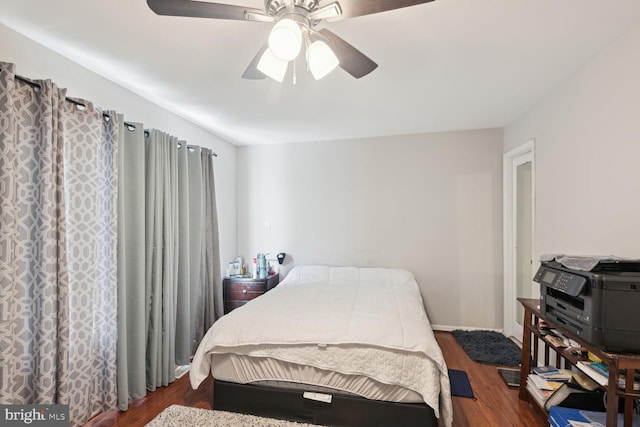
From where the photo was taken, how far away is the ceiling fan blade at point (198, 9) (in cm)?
112

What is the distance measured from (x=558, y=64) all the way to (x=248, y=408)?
3283 mm

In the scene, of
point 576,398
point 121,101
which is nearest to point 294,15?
point 121,101

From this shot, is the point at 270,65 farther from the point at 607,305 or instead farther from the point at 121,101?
the point at 607,305

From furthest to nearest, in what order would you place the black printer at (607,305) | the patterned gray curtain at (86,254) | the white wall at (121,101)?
1. the white wall at (121,101)
2. the patterned gray curtain at (86,254)
3. the black printer at (607,305)

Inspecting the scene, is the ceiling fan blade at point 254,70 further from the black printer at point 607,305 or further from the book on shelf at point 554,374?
the book on shelf at point 554,374

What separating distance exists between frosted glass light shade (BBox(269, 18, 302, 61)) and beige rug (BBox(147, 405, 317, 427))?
86.9 inches

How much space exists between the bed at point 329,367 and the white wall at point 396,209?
1636 millimetres

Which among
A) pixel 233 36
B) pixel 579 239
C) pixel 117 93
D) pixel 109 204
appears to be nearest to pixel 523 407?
pixel 579 239

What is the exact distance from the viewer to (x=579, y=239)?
2086 millimetres

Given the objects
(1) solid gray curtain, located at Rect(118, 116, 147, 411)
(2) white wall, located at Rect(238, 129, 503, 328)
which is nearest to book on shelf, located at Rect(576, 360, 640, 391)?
(2) white wall, located at Rect(238, 129, 503, 328)

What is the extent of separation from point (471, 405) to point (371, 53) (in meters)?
2.66

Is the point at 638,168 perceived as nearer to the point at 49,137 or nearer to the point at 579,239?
the point at 579,239

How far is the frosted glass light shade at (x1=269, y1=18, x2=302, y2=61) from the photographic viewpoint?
3.78 ft

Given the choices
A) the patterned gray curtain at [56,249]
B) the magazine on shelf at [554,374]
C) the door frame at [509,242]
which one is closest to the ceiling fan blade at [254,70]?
the patterned gray curtain at [56,249]
